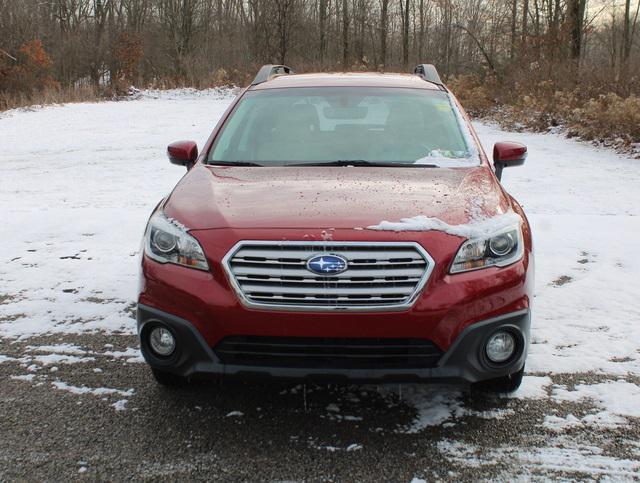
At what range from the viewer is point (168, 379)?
3.19m

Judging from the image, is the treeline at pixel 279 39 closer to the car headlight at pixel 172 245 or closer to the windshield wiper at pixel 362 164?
the windshield wiper at pixel 362 164

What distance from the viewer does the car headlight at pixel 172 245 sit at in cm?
277

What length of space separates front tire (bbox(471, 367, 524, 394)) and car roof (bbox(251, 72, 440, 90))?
2.21 m

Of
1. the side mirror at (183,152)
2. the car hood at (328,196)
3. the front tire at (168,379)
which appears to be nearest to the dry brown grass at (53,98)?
the side mirror at (183,152)

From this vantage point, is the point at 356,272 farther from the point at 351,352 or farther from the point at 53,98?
the point at 53,98

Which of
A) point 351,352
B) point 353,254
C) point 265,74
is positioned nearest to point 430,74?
point 265,74

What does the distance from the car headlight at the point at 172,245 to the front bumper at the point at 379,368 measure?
243mm

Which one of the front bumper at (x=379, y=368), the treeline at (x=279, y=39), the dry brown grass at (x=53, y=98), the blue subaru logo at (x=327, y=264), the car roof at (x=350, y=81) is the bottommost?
the front bumper at (x=379, y=368)

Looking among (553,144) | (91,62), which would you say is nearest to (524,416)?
(553,144)

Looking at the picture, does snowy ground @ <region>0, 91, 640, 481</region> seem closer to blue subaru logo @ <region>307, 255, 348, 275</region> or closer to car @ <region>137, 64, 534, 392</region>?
car @ <region>137, 64, 534, 392</region>

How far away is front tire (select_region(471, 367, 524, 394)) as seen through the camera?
309 cm

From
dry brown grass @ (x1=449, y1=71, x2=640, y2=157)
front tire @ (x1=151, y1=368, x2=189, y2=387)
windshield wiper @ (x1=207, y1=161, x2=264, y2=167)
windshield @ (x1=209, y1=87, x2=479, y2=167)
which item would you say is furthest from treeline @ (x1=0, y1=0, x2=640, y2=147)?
front tire @ (x1=151, y1=368, x2=189, y2=387)

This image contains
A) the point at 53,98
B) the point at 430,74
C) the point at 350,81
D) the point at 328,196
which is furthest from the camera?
the point at 53,98

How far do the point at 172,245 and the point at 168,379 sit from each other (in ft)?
2.49
